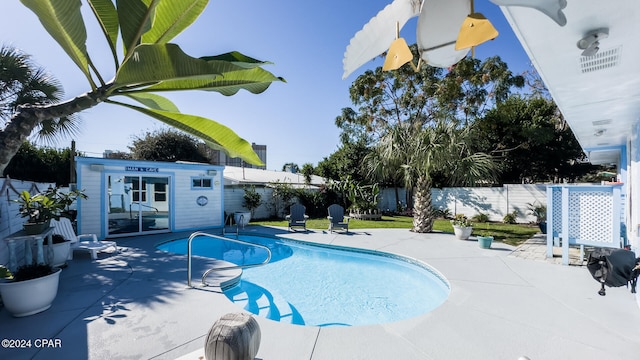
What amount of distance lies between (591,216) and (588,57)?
174 inches

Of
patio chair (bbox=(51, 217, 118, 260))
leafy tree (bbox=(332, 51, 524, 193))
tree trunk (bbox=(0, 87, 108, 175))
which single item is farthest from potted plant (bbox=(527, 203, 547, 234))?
patio chair (bbox=(51, 217, 118, 260))

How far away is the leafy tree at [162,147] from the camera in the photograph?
79.6 ft

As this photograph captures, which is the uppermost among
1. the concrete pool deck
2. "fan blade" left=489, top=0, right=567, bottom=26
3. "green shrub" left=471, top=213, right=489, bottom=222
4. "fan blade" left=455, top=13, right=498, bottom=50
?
"fan blade" left=455, top=13, right=498, bottom=50

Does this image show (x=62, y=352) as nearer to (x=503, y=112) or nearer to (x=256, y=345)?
(x=256, y=345)

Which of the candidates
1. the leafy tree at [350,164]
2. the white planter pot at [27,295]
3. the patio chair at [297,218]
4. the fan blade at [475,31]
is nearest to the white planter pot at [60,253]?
the white planter pot at [27,295]

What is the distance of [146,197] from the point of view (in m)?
11.3

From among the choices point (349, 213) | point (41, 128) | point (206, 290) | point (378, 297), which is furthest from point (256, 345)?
point (349, 213)

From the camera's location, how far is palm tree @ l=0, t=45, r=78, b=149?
6.20 meters

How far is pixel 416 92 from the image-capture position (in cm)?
1966

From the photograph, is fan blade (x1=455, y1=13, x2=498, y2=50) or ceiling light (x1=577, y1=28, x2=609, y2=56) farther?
ceiling light (x1=577, y1=28, x2=609, y2=56)

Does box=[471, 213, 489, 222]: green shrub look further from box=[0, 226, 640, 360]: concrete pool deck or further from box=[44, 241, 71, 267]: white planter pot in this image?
box=[44, 241, 71, 267]: white planter pot

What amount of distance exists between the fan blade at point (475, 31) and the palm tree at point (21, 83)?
7.76 meters

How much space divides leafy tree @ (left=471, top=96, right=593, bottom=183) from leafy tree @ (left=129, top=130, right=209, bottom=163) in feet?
76.8

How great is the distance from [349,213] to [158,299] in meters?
12.6
